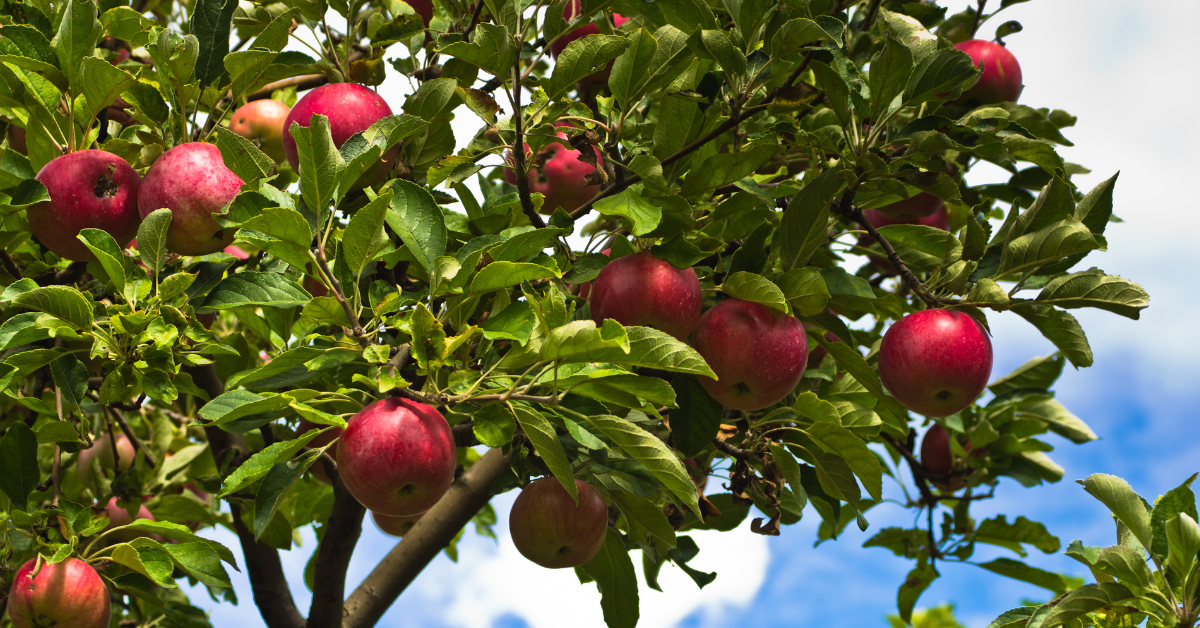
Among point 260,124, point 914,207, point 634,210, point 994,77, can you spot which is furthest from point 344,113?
point 994,77

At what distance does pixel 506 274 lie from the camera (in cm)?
176

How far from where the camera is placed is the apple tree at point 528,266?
181 centimetres

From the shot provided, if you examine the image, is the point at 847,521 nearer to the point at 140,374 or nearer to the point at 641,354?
the point at 641,354

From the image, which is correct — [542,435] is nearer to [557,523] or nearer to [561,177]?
[557,523]

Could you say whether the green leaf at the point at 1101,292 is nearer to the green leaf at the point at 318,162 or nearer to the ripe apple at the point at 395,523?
the green leaf at the point at 318,162

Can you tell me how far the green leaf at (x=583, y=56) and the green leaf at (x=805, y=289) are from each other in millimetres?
655

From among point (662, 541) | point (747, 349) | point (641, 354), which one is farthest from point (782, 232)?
point (662, 541)

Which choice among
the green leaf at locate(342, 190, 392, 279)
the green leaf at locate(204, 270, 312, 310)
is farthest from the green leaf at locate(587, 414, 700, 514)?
the green leaf at locate(204, 270, 312, 310)

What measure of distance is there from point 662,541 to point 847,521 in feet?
6.00

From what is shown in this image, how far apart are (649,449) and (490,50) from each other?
0.93 m

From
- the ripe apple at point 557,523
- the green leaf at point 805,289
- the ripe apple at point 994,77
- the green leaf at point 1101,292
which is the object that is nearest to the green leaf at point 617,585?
the ripe apple at point 557,523

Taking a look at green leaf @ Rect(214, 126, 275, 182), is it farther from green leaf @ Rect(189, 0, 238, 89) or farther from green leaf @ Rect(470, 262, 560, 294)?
green leaf @ Rect(470, 262, 560, 294)

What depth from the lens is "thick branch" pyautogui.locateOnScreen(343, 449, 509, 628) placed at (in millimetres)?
2998

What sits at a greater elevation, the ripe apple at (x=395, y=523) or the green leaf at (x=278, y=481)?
the green leaf at (x=278, y=481)
